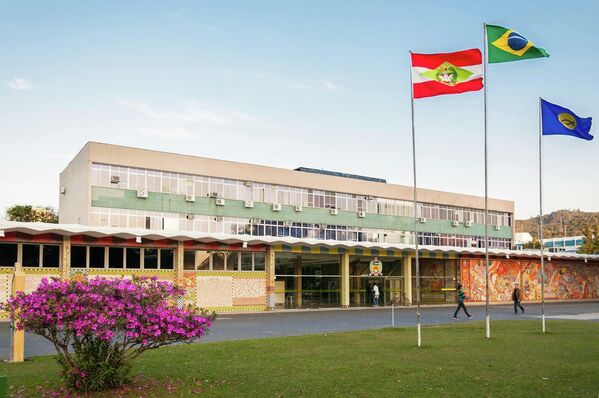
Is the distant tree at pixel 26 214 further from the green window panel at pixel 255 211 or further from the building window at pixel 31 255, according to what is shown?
the building window at pixel 31 255

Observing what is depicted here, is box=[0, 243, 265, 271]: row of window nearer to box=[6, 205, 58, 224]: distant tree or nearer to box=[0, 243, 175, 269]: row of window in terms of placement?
box=[0, 243, 175, 269]: row of window

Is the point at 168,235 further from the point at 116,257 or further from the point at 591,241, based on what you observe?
Result: the point at 591,241

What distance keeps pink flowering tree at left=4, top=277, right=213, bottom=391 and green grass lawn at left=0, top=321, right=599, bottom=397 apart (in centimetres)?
54

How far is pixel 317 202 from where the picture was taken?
57.2 metres

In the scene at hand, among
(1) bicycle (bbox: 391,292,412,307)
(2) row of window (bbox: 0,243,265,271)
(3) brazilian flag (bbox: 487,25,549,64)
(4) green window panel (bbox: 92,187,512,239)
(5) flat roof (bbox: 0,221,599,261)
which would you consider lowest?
(1) bicycle (bbox: 391,292,412,307)

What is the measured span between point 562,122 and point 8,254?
2469 cm

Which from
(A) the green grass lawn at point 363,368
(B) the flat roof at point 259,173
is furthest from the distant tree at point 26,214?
(A) the green grass lawn at point 363,368

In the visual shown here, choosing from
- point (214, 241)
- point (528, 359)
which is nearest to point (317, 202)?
point (214, 241)

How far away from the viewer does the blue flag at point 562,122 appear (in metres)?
21.2

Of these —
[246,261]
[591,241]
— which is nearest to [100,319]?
[246,261]

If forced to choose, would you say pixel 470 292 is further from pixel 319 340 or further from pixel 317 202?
pixel 319 340

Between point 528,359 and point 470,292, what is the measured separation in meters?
37.0

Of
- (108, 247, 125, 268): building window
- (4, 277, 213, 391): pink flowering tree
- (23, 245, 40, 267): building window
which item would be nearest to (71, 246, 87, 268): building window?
(108, 247, 125, 268): building window

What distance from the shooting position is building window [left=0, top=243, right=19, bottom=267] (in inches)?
1179
